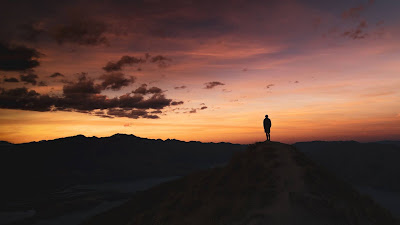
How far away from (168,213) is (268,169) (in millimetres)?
16205

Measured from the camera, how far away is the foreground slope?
2645cm

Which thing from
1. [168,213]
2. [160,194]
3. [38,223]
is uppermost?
[168,213]

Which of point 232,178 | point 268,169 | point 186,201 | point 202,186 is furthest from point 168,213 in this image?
point 268,169

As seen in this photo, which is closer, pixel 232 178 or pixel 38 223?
pixel 232 178

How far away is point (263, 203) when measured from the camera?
28500 millimetres

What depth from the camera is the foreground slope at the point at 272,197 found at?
2645 centimetres

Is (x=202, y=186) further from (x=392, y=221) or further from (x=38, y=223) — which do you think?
(x=38, y=223)

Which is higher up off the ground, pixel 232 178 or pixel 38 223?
pixel 232 178

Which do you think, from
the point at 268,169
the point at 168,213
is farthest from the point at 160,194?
the point at 268,169

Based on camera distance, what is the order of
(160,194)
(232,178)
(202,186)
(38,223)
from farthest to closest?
(38,223), (160,194), (202,186), (232,178)

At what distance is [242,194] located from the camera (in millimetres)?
31750

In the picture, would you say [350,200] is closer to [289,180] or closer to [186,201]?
[289,180]

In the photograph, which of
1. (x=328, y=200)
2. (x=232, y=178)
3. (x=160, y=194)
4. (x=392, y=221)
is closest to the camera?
(x=328, y=200)

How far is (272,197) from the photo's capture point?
28.8 m
